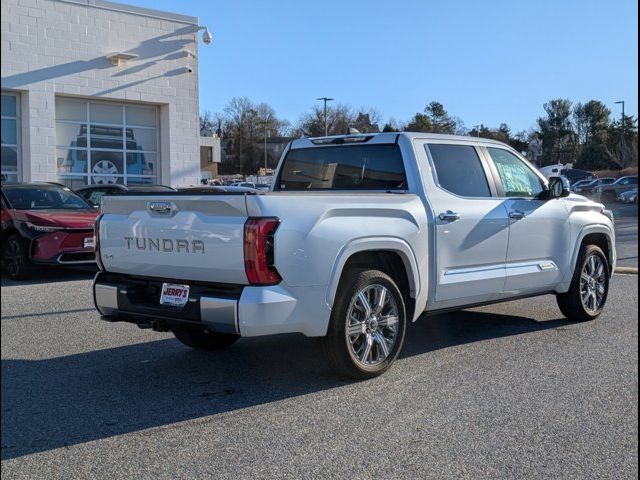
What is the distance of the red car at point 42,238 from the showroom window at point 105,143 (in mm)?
10522

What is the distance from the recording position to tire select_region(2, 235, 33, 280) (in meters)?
10.0

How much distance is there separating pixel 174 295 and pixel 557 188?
13.4 ft

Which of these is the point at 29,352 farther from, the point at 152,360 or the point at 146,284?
the point at 146,284

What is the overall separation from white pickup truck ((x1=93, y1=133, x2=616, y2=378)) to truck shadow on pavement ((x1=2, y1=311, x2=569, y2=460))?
36 cm

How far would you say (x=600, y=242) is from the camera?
Answer: 26.4 ft

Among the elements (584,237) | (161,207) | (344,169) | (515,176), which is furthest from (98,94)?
(161,207)

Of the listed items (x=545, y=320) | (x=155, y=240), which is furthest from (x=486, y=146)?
(x=155, y=240)

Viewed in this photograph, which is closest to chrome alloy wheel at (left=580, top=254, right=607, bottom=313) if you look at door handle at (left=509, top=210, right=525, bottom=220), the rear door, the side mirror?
the side mirror

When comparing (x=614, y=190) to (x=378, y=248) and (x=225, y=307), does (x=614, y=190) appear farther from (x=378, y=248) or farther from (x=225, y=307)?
(x=225, y=307)

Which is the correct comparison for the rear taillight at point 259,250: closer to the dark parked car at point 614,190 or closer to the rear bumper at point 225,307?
the rear bumper at point 225,307

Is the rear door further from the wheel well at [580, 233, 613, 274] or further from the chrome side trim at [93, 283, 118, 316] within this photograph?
the chrome side trim at [93, 283, 118, 316]

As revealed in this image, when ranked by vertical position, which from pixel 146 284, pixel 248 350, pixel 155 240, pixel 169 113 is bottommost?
pixel 248 350

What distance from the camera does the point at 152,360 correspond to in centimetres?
594

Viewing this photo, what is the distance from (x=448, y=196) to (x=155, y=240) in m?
2.56
